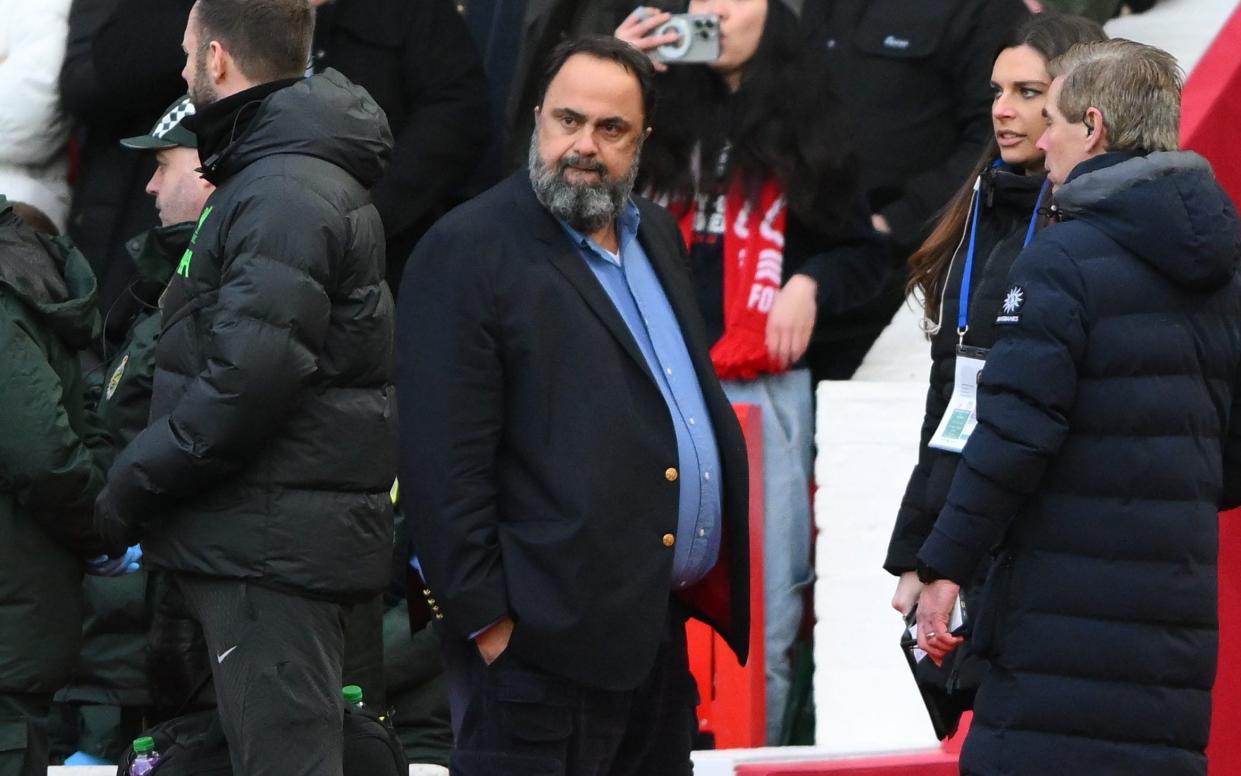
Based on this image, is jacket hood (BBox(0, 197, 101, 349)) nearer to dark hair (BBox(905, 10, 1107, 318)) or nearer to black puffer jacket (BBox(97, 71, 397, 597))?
black puffer jacket (BBox(97, 71, 397, 597))

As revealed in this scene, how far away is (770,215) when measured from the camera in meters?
6.60

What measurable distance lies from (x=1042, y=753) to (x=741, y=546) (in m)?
0.76

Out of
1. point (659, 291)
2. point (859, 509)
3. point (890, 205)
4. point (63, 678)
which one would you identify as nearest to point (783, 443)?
point (859, 509)

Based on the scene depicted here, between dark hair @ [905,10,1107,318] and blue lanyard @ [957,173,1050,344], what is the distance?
6 cm

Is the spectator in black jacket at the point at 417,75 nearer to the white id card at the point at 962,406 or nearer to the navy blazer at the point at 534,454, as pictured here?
the navy blazer at the point at 534,454

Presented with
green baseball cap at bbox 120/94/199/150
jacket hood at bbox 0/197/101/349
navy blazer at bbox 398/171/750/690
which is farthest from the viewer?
green baseball cap at bbox 120/94/199/150

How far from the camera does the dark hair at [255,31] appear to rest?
5.11 m

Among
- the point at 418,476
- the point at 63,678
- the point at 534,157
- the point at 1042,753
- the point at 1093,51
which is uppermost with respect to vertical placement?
the point at 1093,51

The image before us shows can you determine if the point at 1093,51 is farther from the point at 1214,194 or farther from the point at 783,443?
the point at 783,443

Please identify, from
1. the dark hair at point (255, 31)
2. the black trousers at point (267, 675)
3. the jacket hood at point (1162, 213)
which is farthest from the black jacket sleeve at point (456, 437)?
the jacket hood at point (1162, 213)

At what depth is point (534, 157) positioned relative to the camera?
188 inches

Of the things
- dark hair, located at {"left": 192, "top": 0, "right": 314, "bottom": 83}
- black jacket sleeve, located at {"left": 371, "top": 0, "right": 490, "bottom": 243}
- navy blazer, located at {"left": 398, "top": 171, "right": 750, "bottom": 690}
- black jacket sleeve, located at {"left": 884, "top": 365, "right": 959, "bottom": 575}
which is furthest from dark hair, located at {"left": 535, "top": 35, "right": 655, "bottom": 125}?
black jacket sleeve, located at {"left": 371, "top": 0, "right": 490, "bottom": 243}

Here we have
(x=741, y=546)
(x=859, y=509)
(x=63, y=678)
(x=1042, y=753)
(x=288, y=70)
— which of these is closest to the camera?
(x=1042, y=753)

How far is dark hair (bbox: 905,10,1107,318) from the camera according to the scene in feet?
17.0
